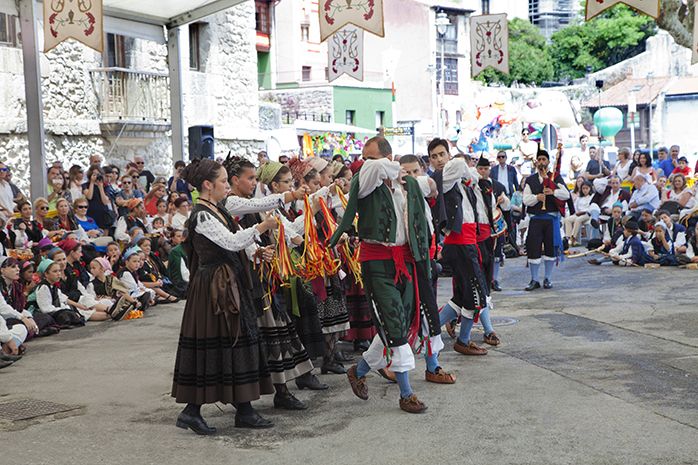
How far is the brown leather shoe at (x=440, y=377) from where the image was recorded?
7309mm

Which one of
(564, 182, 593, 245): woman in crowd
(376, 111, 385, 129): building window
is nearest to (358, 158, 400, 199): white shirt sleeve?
(564, 182, 593, 245): woman in crowd

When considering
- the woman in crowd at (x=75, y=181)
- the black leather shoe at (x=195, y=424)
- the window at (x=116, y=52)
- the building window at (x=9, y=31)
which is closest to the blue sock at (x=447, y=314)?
the black leather shoe at (x=195, y=424)

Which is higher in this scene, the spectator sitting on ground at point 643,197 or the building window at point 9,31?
the building window at point 9,31

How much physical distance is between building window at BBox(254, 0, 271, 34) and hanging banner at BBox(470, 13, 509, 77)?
24693 mm

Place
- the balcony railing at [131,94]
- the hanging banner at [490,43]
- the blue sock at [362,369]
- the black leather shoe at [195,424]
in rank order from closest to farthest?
1. the black leather shoe at [195,424]
2. the blue sock at [362,369]
3. the hanging banner at [490,43]
4. the balcony railing at [131,94]

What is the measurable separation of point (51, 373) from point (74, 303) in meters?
3.27

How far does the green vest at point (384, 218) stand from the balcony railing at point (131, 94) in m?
15.5

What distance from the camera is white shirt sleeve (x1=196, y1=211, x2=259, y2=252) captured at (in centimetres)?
585

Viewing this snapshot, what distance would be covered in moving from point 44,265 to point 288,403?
5.53 m

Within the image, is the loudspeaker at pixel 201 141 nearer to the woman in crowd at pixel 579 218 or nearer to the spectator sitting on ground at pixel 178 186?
the spectator sitting on ground at pixel 178 186

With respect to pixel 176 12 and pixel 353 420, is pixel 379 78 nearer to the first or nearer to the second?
pixel 176 12

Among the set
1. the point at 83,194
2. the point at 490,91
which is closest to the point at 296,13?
the point at 490,91

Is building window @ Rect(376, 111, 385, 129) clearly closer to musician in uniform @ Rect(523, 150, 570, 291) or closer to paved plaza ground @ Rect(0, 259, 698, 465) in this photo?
musician in uniform @ Rect(523, 150, 570, 291)

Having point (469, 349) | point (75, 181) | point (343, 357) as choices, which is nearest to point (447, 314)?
point (469, 349)
